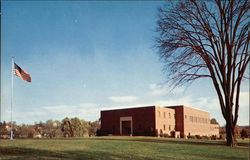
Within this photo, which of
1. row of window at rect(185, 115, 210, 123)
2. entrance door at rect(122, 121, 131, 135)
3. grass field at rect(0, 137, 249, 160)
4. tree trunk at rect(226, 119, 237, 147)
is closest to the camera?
grass field at rect(0, 137, 249, 160)

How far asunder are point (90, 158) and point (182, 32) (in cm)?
1440

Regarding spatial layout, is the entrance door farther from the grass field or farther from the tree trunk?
the grass field

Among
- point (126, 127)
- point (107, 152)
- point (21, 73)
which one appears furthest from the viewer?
point (126, 127)

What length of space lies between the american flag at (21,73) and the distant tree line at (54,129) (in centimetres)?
797

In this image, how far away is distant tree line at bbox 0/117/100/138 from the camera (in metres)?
40.8

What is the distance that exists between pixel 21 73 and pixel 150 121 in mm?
30850

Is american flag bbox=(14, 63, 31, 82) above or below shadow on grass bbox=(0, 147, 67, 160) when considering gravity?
above

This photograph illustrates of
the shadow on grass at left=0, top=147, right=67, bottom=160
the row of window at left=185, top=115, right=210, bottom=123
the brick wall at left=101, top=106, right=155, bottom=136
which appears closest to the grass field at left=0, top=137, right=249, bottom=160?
the shadow on grass at left=0, top=147, right=67, bottom=160

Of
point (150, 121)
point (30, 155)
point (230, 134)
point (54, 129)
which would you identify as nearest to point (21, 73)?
point (30, 155)

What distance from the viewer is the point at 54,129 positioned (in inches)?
2653

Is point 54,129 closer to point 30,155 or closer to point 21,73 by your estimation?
point 21,73

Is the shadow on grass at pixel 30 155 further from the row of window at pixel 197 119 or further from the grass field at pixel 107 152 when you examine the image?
the row of window at pixel 197 119

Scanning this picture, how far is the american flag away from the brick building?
2918cm

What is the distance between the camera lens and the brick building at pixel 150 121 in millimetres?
48791
